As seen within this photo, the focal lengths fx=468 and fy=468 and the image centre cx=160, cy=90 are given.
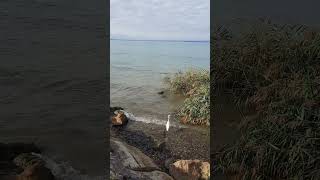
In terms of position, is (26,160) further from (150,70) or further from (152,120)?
(150,70)

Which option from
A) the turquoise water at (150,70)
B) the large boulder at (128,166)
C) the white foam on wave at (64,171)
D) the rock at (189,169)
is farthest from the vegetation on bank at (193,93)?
the white foam on wave at (64,171)

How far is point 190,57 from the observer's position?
9.77 ft

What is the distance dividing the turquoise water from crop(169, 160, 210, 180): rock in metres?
0.32

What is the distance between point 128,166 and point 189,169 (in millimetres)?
388

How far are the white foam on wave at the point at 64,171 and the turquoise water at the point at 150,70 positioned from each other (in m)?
0.47

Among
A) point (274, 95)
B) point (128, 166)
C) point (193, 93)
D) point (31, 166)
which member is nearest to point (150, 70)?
point (193, 93)

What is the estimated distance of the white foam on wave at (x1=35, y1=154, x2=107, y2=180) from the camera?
2.79m

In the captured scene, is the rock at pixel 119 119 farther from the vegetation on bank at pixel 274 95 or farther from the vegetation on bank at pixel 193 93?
the vegetation on bank at pixel 274 95

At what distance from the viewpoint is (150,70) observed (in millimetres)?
2998

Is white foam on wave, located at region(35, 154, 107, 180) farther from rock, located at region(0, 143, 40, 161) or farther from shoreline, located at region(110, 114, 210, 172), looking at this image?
shoreline, located at region(110, 114, 210, 172)

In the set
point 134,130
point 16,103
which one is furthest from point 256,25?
point 16,103

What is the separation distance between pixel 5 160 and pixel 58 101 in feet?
1.53

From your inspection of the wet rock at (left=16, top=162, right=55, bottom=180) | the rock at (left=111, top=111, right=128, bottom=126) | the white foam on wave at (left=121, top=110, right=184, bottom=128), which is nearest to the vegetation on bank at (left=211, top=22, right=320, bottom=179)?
the white foam on wave at (left=121, top=110, right=184, bottom=128)

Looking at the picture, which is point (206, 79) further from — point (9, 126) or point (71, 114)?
point (9, 126)
